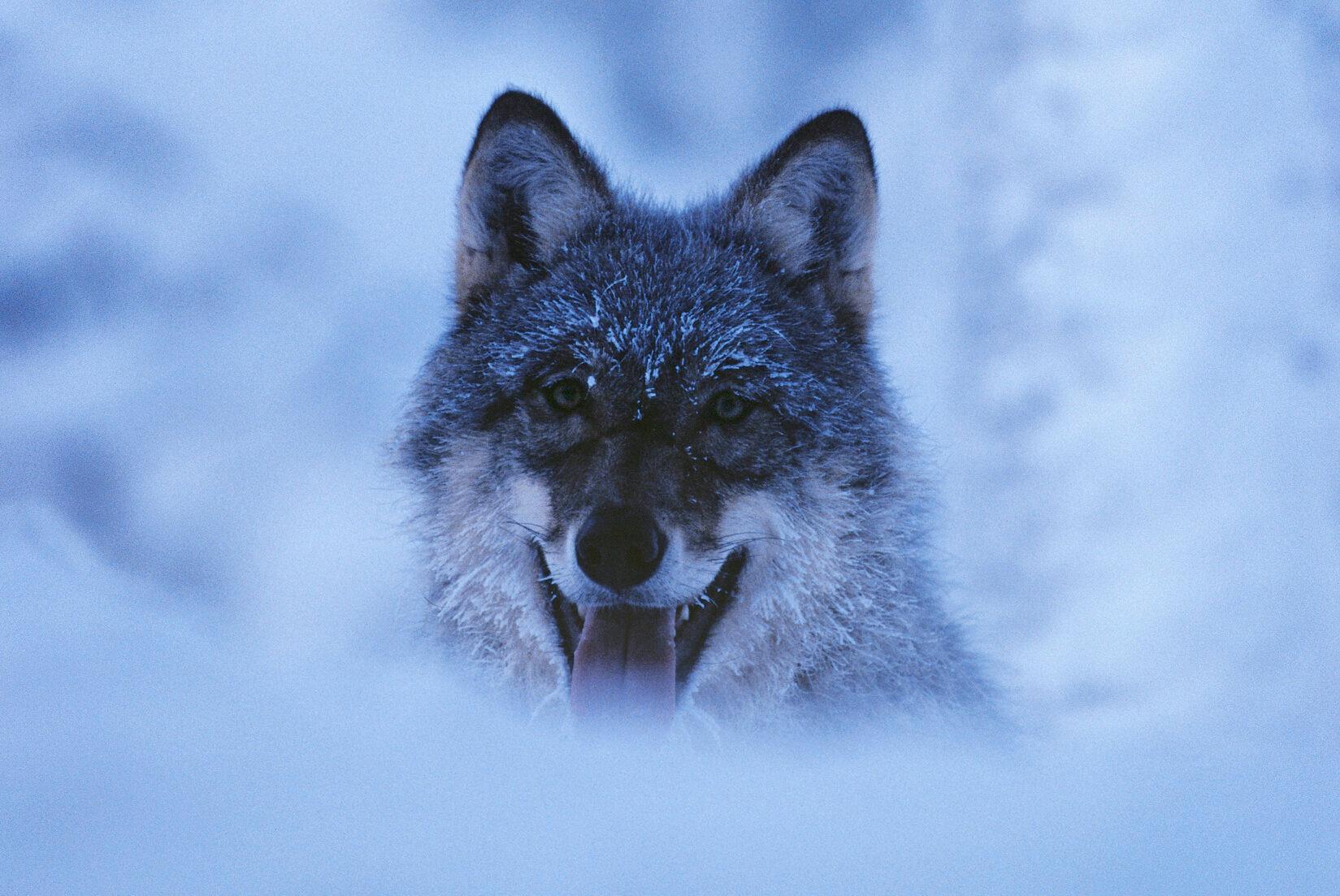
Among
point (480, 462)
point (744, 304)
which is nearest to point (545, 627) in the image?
point (480, 462)

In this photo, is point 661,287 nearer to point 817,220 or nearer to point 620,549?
point 817,220

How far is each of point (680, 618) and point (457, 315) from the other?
196 centimetres

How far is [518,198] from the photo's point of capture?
4871mm

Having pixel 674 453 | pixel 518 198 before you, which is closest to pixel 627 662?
pixel 674 453

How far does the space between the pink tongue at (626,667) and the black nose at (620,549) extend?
0.25m

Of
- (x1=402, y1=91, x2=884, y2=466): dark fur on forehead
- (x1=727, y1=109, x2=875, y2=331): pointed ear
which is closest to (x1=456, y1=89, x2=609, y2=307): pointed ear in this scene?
(x1=402, y1=91, x2=884, y2=466): dark fur on forehead

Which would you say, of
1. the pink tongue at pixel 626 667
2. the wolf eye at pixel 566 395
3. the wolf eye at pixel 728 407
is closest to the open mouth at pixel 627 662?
the pink tongue at pixel 626 667

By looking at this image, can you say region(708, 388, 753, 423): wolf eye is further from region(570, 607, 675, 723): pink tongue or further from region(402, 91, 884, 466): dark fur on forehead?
region(570, 607, 675, 723): pink tongue

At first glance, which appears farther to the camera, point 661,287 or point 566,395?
point 661,287

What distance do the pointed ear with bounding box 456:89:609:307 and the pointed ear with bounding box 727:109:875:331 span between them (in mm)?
777

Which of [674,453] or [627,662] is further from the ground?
[674,453]

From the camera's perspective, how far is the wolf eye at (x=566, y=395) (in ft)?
13.6

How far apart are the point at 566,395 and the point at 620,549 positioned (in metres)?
0.93

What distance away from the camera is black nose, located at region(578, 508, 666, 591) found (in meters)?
3.52
